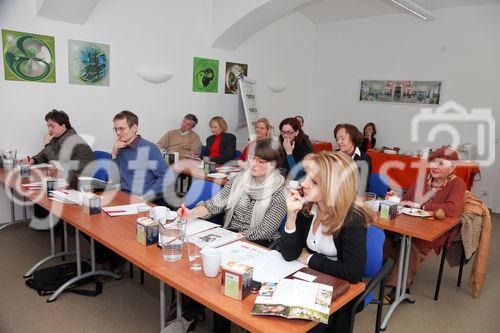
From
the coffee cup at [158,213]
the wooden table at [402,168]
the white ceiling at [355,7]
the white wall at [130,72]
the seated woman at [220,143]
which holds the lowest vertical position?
the wooden table at [402,168]

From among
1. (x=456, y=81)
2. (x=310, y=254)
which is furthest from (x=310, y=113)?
(x=310, y=254)

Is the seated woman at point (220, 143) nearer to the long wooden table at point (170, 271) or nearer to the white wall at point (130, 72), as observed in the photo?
the white wall at point (130, 72)

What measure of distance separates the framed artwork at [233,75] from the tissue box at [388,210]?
436 cm

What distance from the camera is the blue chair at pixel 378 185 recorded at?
375 centimetres

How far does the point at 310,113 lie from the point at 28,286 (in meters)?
6.56

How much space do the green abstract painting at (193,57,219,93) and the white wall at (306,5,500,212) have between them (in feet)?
9.01

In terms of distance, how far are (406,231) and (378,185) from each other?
1.25m

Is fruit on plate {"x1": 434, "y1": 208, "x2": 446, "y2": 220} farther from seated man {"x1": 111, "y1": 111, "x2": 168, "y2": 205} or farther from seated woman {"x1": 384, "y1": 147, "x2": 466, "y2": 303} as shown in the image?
seated man {"x1": 111, "y1": 111, "x2": 168, "y2": 205}

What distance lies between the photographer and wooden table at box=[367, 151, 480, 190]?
19.6 ft

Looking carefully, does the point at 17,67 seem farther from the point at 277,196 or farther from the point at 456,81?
the point at 456,81

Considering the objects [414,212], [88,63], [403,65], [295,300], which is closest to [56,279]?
[295,300]

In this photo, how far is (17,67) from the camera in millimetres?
4391

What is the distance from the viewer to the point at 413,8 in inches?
228

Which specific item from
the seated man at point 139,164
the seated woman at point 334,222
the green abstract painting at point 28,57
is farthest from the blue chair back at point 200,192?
the green abstract painting at point 28,57
